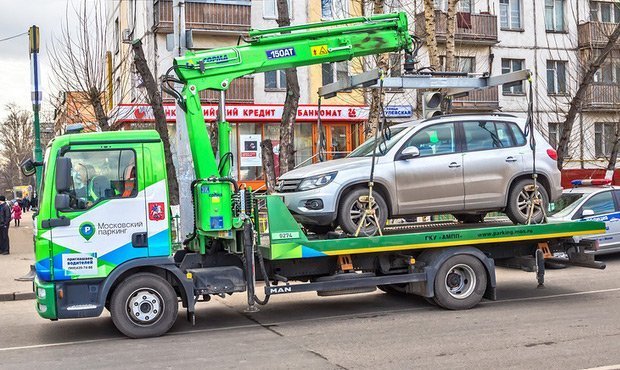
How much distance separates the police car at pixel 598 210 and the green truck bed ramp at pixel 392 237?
3.96 meters

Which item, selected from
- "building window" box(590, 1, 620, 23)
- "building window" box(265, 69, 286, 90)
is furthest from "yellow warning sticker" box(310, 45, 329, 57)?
"building window" box(590, 1, 620, 23)

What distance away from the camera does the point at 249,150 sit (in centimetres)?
2608

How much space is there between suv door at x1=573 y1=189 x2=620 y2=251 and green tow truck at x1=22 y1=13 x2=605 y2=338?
14.5 ft

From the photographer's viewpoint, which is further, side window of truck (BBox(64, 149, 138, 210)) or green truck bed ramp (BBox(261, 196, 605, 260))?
green truck bed ramp (BBox(261, 196, 605, 260))

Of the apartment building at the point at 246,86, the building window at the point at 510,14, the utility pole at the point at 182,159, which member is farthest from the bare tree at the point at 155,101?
the building window at the point at 510,14

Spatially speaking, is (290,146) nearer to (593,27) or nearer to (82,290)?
(82,290)

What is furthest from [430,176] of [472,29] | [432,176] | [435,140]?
[472,29]

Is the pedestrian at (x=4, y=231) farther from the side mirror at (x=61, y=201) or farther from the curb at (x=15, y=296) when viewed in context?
the side mirror at (x=61, y=201)

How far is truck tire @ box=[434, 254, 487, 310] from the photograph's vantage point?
33.5 feet

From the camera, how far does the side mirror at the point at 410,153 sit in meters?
10.2

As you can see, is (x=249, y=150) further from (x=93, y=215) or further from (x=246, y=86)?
(x=93, y=215)

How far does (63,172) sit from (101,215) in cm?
69

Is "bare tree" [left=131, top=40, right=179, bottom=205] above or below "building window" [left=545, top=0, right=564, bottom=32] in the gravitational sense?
below

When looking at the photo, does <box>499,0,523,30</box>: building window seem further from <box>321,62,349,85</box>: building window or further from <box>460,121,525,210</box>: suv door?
<box>460,121,525,210</box>: suv door
